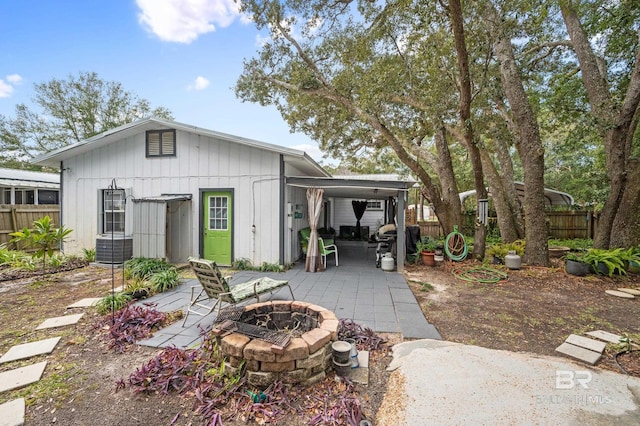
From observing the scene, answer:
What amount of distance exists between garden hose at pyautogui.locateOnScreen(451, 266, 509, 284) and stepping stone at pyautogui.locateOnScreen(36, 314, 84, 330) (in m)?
6.87

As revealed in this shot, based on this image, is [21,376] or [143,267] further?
[143,267]

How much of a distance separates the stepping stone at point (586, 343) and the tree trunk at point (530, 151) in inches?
175

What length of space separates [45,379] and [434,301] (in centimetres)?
488

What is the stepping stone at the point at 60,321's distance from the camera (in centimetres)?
362

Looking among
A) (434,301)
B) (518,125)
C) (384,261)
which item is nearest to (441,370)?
(434,301)

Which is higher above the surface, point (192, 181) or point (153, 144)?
point (153, 144)

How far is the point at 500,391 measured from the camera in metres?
2.29

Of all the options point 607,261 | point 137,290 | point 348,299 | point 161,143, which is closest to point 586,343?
point 348,299

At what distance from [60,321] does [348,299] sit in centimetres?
399

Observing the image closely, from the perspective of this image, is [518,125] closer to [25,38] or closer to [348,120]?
[348,120]

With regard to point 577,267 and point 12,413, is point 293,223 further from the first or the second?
point 577,267

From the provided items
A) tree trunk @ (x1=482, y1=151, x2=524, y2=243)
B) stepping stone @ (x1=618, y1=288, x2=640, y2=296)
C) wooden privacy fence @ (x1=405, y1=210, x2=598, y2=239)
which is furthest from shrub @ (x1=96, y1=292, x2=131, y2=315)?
wooden privacy fence @ (x1=405, y1=210, x2=598, y2=239)

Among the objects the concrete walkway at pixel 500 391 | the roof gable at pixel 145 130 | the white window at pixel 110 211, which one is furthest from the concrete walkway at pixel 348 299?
the white window at pixel 110 211

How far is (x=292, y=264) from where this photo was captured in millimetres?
7172
